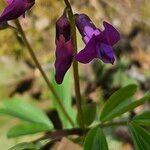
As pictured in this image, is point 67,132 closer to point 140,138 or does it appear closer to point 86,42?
point 140,138

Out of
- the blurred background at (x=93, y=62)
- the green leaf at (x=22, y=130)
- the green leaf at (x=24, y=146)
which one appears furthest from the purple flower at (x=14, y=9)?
the blurred background at (x=93, y=62)

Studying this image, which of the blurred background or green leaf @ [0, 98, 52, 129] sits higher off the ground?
green leaf @ [0, 98, 52, 129]

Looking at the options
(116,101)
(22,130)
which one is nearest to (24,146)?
(22,130)

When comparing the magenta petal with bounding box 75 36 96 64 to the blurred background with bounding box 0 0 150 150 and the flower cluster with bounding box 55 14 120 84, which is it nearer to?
the flower cluster with bounding box 55 14 120 84

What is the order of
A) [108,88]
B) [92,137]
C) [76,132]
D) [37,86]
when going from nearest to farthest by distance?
[92,137], [76,132], [108,88], [37,86]

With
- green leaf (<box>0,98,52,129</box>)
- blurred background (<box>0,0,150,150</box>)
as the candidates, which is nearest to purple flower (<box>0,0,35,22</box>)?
green leaf (<box>0,98,52,129</box>)

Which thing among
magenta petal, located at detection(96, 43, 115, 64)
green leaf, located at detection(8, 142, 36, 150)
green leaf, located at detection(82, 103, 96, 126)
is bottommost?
green leaf, located at detection(82, 103, 96, 126)

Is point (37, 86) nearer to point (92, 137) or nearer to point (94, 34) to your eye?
point (92, 137)

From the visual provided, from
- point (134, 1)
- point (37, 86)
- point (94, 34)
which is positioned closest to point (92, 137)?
point (94, 34)
